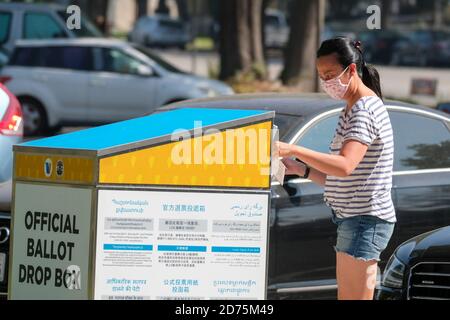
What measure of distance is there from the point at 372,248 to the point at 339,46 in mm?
927

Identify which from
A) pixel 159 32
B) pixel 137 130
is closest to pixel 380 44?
pixel 159 32

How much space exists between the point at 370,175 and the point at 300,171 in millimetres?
372

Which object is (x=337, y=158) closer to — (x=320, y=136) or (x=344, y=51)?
(x=344, y=51)

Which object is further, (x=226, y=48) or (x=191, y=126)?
(x=226, y=48)

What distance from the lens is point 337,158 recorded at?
4.91 meters

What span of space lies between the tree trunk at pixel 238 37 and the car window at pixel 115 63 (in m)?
5.29

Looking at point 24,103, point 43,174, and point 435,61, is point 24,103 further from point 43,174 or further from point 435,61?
point 435,61

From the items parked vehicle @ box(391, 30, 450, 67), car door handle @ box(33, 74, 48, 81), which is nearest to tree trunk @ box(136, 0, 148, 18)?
parked vehicle @ box(391, 30, 450, 67)

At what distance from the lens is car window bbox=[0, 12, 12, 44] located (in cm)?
2305

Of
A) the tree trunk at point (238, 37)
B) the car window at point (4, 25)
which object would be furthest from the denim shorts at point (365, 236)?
the tree trunk at point (238, 37)

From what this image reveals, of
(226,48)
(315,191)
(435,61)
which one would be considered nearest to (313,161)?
(315,191)

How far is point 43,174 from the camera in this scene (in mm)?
4441

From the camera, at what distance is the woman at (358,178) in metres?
5.07

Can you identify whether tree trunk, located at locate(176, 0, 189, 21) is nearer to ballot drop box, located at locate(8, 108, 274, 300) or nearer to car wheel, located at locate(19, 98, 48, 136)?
car wheel, located at locate(19, 98, 48, 136)
